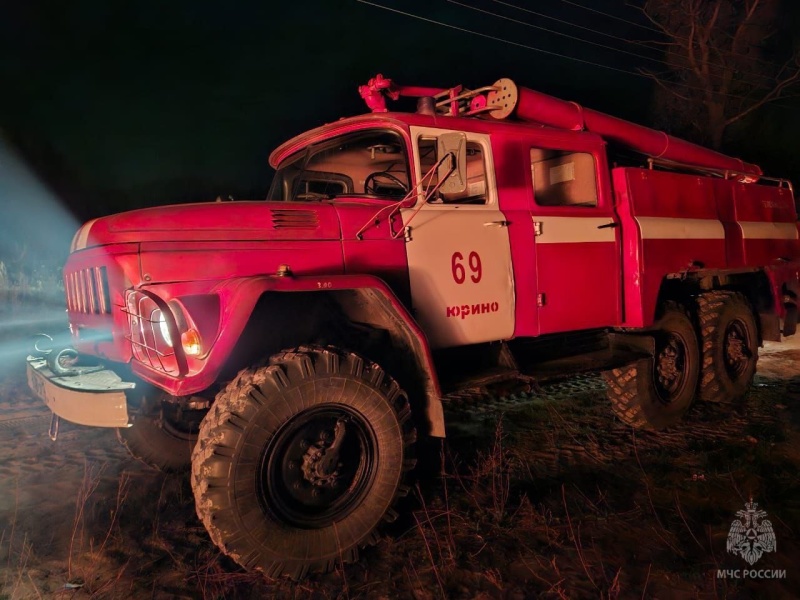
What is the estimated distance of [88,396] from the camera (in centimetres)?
279

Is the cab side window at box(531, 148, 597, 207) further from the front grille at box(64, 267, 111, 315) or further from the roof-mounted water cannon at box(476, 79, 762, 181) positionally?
the front grille at box(64, 267, 111, 315)

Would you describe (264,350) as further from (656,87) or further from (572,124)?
(656,87)

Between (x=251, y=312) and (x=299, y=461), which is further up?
(x=251, y=312)

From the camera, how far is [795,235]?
634 cm

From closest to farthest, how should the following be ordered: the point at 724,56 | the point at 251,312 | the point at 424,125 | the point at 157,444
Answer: the point at 251,312 < the point at 424,125 < the point at 157,444 < the point at 724,56

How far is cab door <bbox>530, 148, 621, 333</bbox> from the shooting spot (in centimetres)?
395

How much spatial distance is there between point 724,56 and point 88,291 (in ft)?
67.1

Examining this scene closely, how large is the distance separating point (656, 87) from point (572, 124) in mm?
18103

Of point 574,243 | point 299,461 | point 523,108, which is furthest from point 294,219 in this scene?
point 574,243

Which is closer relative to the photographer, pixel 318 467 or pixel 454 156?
pixel 318 467

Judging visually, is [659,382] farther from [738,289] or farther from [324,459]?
[324,459]

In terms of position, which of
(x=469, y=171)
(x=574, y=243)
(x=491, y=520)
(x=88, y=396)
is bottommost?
(x=491, y=520)

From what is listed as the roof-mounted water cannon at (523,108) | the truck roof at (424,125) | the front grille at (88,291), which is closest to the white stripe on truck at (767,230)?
the roof-mounted water cannon at (523,108)

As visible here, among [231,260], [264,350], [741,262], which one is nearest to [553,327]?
[264,350]
